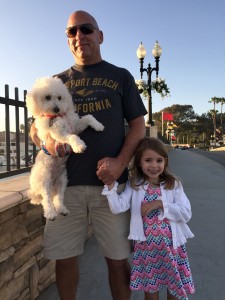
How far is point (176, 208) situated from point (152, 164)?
37cm

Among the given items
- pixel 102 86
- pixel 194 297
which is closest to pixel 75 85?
pixel 102 86

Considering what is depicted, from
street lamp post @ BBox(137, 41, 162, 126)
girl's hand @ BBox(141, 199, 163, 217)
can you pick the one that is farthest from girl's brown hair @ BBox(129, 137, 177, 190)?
street lamp post @ BBox(137, 41, 162, 126)

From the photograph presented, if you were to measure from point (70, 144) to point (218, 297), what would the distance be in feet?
6.58

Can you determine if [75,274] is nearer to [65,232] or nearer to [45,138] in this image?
[65,232]

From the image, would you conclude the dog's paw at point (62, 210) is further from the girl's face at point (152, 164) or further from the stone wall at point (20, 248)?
the girl's face at point (152, 164)

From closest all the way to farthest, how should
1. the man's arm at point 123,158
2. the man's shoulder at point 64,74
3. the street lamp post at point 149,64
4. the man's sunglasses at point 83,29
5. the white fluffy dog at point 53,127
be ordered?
1. the man's arm at point 123,158
2. the white fluffy dog at point 53,127
3. the man's sunglasses at point 83,29
4. the man's shoulder at point 64,74
5. the street lamp post at point 149,64

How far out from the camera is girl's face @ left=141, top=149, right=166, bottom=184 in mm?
2490

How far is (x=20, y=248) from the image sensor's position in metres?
2.71

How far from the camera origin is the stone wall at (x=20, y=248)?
2.47 m

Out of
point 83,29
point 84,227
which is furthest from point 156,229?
point 83,29

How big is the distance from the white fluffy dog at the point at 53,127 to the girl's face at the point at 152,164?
45cm

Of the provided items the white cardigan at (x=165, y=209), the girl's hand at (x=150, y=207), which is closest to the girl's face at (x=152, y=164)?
the white cardigan at (x=165, y=209)

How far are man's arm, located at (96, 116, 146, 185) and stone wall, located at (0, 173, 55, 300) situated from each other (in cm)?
79

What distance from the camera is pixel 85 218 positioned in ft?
8.03
